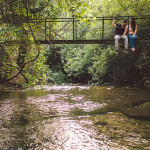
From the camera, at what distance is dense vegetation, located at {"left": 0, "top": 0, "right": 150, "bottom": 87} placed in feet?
19.5

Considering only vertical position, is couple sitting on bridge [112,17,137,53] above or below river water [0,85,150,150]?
above

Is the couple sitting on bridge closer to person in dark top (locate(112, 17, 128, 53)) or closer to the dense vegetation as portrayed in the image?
person in dark top (locate(112, 17, 128, 53))

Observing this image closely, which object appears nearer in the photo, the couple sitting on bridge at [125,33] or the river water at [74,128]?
the river water at [74,128]

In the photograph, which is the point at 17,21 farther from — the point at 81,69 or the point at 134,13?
the point at 81,69

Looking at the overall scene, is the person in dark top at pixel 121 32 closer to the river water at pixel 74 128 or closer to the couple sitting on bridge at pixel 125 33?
the couple sitting on bridge at pixel 125 33

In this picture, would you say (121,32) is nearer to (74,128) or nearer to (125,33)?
(125,33)

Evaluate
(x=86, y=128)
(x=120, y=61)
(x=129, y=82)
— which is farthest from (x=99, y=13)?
(x=86, y=128)

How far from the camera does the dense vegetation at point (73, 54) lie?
595cm

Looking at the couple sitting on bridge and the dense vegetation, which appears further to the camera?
the couple sitting on bridge

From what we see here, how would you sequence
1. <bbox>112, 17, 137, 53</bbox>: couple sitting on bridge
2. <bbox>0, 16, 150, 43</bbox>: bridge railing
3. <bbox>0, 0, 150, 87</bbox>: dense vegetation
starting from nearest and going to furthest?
<bbox>0, 0, 150, 87</bbox>: dense vegetation, <bbox>0, 16, 150, 43</bbox>: bridge railing, <bbox>112, 17, 137, 53</bbox>: couple sitting on bridge

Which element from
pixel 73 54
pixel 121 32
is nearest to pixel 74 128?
pixel 121 32

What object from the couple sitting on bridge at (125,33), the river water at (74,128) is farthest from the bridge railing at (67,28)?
the river water at (74,128)

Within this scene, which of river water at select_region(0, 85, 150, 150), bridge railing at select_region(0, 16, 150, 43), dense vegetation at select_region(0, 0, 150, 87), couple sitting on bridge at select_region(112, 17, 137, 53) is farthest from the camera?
couple sitting on bridge at select_region(112, 17, 137, 53)

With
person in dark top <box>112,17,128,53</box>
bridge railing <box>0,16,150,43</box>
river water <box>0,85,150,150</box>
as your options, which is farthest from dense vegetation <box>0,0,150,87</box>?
river water <box>0,85,150,150</box>
